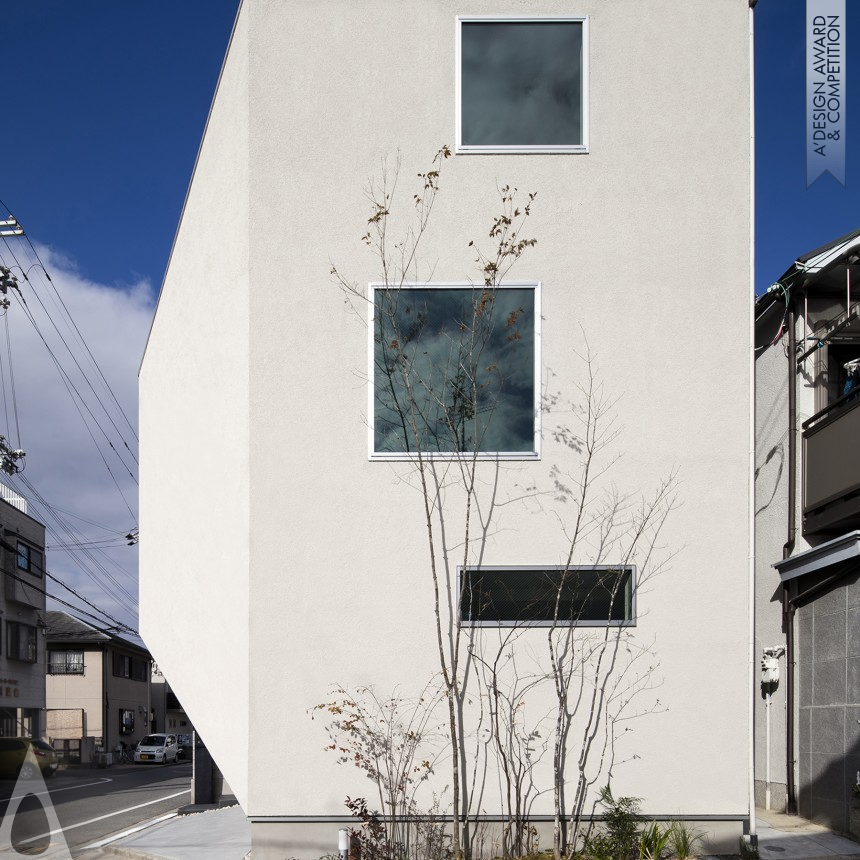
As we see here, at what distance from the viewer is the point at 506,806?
25.5 ft

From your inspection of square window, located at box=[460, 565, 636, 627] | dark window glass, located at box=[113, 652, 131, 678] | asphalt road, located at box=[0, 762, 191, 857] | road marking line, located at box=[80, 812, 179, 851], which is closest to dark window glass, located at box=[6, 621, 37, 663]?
asphalt road, located at box=[0, 762, 191, 857]

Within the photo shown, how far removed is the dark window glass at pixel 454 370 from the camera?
820 cm

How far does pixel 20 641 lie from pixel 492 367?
109 feet

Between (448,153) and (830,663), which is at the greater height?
(448,153)

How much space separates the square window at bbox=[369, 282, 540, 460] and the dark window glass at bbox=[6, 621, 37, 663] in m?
31.5

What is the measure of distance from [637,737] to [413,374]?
12.5ft

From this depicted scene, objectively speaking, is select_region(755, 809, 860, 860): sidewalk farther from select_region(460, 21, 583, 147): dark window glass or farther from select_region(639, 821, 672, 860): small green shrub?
select_region(460, 21, 583, 147): dark window glass

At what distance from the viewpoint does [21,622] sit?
35.4 meters

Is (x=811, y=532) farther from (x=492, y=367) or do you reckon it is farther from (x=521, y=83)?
(x=521, y=83)

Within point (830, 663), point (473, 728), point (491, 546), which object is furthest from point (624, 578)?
point (830, 663)

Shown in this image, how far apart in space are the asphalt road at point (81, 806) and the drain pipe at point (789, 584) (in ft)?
30.0

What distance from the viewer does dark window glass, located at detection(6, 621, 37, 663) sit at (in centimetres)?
3459

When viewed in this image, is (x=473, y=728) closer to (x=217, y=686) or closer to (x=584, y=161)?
(x=217, y=686)

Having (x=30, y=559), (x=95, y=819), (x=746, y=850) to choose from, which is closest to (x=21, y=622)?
(x=30, y=559)
